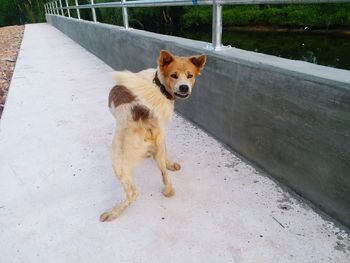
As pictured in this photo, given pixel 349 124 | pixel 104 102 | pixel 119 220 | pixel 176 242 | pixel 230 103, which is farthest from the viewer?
pixel 104 102

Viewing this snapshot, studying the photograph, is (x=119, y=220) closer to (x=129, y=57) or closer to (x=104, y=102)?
(x=104, y=102)

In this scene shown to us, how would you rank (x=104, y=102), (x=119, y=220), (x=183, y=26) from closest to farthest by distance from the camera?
(x=119, y=220) < (x=104, y=102) < (x=183, y=26)

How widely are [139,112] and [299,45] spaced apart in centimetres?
959

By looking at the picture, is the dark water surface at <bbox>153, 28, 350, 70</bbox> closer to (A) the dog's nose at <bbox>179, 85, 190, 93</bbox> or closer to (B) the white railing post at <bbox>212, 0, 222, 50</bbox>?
(B) the white railing post at <bbox>212, 0, 222, 50</bbox>

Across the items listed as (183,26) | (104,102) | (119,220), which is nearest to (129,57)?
(104,102)

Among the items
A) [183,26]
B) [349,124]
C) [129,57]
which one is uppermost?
[349,124]

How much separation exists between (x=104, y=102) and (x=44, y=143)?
128 cm

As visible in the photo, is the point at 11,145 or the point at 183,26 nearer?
the point at 11,145

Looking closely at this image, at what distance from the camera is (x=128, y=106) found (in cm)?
207

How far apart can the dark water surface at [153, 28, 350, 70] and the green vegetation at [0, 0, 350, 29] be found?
2.14 ft

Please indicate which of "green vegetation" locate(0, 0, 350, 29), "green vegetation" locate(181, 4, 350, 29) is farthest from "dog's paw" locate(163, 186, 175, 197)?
"green vegetation" locate(0, 0, 350, 29)

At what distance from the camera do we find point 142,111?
6.75ft

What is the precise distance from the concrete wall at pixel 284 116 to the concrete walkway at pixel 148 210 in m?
0.15

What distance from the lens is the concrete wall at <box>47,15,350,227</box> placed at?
1962 millimetres
